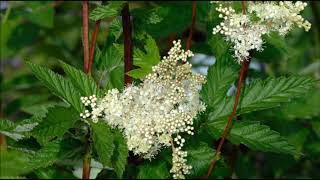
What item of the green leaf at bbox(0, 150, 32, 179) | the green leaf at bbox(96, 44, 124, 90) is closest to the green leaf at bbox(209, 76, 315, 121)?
the green leaf at bbox(96, 44, 124, 90)

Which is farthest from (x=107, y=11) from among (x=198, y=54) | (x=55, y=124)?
(x=198, y=54)

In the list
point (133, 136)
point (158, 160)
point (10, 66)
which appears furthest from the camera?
point (10, 66)

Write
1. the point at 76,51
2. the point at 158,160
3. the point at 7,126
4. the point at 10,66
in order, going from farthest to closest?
the point at 10,66 → the point at 76,51 → the point at 158,160 → the point at 7,126

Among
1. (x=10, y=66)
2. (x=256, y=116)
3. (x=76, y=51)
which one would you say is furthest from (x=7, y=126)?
(x=10, y=66)

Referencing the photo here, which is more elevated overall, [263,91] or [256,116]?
[263,91]

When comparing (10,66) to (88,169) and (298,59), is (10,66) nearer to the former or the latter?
(298,59)

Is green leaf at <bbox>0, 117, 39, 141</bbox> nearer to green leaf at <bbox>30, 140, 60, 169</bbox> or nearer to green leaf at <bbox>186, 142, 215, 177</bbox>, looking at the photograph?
green leaf at <bbox>30, 140, 60, 169</bbox>
